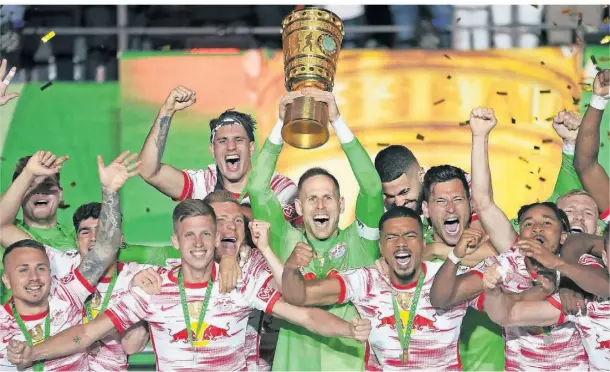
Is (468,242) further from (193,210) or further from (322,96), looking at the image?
(193,210)

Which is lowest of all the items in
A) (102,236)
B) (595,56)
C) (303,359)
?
(303,359)

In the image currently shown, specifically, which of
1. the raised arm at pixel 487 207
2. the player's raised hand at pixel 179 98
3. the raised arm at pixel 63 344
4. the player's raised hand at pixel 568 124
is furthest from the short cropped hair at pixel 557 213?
the raised arm at pixel 63 344

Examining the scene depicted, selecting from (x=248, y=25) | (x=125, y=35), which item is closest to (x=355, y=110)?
(x=248, y=25)

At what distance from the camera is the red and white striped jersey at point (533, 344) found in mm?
6660

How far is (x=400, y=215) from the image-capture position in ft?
21.5

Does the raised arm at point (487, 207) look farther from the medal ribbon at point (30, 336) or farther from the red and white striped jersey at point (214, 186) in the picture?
the medal ribbon at point (30, 336)

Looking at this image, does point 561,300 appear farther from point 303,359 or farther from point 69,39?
point 69,39

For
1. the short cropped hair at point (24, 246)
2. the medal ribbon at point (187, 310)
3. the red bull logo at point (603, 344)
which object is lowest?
the red bull logo at point (603, 344)

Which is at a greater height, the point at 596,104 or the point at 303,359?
the point at 596,104

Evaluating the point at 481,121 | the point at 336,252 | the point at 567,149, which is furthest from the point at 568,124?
the point at 336,252

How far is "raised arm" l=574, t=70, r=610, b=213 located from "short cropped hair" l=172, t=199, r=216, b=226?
1736mm

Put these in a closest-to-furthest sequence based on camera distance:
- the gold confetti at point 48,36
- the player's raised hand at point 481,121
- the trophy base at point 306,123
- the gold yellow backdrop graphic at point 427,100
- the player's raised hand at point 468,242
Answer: the player's raised hand at point 468,242 → the trophy base at point 306,123 → the player's raised hand at point 481,121 → the gold confetti at point 48,36 → the gold yellow backdrop graphic at point 427,100

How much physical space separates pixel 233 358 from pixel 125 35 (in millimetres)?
2231

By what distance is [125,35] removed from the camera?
802cm
